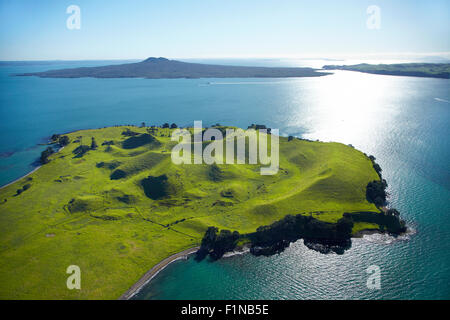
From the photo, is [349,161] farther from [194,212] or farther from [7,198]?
[7,198]

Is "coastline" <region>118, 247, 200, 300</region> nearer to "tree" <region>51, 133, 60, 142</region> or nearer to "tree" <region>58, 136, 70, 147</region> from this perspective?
"tree" <region>58, 136, 70, 147</region>

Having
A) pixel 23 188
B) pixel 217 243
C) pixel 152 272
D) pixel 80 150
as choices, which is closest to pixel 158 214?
pixel 152 272

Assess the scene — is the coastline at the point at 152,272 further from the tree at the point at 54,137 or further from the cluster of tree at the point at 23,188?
the tree at the point at 54,137

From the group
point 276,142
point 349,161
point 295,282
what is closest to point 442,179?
point 349,161

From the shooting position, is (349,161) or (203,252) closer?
(203,252)

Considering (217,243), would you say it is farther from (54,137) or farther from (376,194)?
(54,137)

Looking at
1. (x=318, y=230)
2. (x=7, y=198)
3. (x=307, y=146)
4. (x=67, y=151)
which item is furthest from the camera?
(x=67, y=151)

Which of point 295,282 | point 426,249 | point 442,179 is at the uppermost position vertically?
point 442,179
